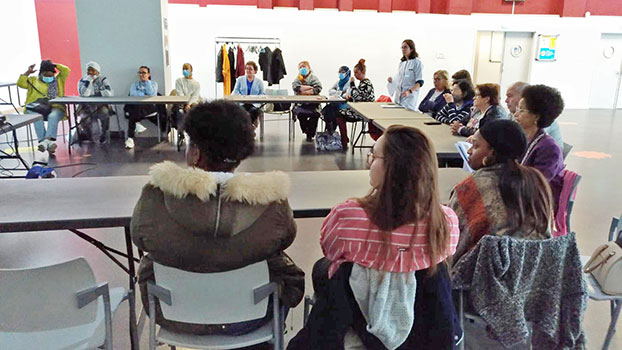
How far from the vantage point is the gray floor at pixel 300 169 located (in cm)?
286

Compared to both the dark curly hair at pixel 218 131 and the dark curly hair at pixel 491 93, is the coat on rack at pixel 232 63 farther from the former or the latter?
the dark curly hair at pixel 218 131

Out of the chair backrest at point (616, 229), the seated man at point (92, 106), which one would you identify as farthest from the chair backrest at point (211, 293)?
the seated man at point (92, 106)

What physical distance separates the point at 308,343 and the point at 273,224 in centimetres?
39

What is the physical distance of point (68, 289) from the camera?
1387 mm

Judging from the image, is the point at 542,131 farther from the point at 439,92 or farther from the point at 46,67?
the point at 46,67

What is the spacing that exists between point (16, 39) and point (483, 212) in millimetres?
11108

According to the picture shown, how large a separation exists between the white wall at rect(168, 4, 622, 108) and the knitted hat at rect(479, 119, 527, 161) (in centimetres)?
944

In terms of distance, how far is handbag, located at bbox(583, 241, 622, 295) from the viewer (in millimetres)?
1874

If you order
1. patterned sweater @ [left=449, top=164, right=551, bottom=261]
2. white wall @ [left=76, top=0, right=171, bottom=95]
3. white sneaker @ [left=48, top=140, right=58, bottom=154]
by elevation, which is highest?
white wall @ [left=76, top=0, right=171, bottom=95]

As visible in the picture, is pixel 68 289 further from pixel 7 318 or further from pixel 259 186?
pixel 259 186

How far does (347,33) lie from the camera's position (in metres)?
10.9

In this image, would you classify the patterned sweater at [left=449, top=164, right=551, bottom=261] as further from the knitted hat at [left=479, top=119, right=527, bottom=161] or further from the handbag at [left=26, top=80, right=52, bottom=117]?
the handbag at [left=26, top=80, right=52, bottom=117]

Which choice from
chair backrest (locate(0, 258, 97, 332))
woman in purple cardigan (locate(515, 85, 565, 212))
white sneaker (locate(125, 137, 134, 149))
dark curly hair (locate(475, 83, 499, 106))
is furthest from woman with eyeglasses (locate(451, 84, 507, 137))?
white sneaker (locate(125, 137, 134, 149))

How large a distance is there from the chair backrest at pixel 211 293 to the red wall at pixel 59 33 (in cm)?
1088
